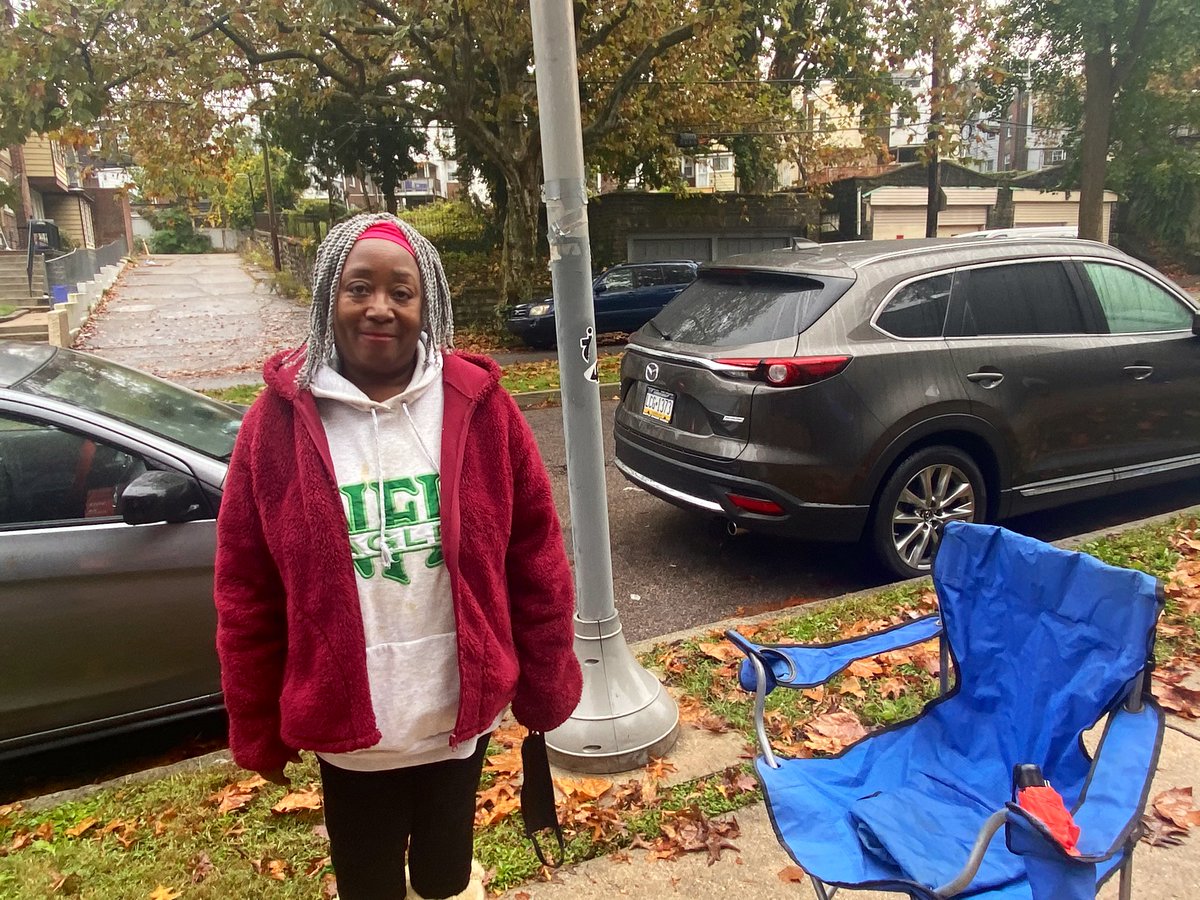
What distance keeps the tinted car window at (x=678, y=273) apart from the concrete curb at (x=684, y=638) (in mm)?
11258

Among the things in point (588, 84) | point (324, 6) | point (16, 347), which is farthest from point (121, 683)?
point (588, 84)

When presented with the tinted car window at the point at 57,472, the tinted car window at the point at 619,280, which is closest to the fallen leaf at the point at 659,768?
the tinted car window at the point at 57,472

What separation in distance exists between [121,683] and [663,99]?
15.5 meters

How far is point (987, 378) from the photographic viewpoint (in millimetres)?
4660

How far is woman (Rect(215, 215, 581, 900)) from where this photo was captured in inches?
63.4

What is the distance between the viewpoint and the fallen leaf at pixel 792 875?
8.21 feet

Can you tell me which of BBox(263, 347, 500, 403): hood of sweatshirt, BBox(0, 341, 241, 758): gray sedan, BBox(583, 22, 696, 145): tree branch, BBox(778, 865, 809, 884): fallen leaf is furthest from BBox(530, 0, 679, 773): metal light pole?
BBox(583, 22, 696, 145): tree branch

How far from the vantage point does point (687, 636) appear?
13.1 ft

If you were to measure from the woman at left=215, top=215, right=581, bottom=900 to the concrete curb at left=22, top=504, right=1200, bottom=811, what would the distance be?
161cm

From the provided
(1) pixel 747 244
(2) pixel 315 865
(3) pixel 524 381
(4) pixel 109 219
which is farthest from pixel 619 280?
(4) pixel 109 219

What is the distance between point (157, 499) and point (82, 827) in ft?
3.53

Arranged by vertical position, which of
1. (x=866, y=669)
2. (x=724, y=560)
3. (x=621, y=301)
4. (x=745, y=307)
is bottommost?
(x=724, y=560)

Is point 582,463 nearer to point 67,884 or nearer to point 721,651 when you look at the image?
point 721,651

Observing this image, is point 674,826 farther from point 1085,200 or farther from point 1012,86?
point 1012,86
